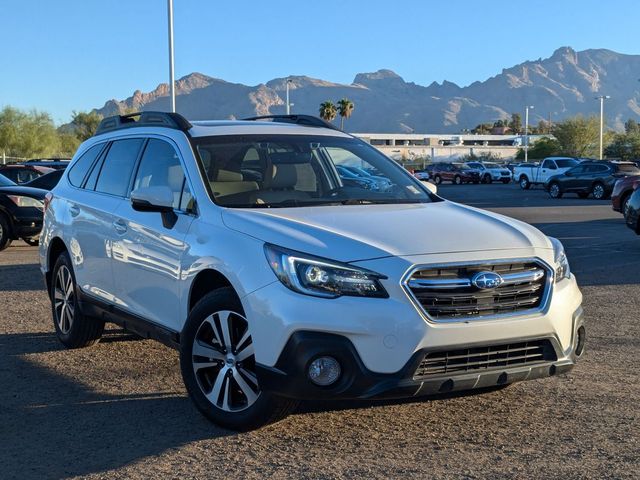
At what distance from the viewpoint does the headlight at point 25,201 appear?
15.7 meters

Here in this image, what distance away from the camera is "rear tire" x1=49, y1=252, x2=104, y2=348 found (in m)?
7.24

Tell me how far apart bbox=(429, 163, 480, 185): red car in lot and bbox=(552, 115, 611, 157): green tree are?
29.0 meters

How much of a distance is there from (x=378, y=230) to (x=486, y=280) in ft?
2.22

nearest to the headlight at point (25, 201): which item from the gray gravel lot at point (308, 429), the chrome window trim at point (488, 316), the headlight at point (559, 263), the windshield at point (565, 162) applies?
the gray gravel lot at point (308, 429)

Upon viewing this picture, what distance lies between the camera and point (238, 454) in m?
4.64

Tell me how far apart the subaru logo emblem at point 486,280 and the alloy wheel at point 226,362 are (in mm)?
1266

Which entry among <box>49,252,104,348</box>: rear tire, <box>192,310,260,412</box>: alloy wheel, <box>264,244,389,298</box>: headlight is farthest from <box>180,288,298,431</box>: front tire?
<box>49,252,104,348</box>: rear tire

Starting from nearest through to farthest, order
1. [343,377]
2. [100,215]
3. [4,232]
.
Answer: [343,377]
[100,215]
[4,232]

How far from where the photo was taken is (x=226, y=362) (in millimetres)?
→ 4969

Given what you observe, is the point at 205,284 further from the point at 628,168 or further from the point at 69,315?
the point at 628,168

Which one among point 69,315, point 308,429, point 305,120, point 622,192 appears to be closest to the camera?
point 308,429

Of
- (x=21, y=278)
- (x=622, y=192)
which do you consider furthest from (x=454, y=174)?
(x=21, y=278)

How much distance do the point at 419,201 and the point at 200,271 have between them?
169cm

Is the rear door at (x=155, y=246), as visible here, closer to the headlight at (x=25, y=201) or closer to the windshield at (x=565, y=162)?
the headlight at (x=25, y=201)
